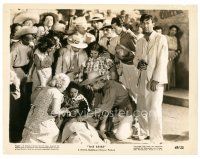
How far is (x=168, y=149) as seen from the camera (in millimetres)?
1648

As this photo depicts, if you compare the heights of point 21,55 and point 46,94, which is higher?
point 21,55

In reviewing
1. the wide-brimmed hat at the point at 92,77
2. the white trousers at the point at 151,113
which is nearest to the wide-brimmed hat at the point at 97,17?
the wide-brimmed hat at the point at 92,77

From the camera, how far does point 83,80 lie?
5.35 feet

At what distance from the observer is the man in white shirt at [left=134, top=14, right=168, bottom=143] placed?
1.64 meters

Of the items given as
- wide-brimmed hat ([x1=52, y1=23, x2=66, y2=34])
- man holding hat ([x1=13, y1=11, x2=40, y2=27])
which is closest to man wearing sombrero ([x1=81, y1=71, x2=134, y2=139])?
wide-brimmed hat ([x1=52, y1=23, x2=66, y2=34])

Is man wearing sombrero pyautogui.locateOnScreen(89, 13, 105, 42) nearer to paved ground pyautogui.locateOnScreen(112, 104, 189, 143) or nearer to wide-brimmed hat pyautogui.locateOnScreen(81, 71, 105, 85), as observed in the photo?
wide-brimmed hat pyautogui.locateOnScreen(81, 71, 105, 85)

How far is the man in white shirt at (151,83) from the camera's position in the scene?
64.4 inches

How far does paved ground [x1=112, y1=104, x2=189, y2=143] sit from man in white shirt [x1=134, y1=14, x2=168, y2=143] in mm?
27

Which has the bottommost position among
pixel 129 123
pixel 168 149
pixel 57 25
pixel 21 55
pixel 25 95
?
pixel 168 149

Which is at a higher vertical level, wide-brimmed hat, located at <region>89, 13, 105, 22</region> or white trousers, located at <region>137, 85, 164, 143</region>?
wide-brimmed hat, located at <region>89, 13, 105, 22</region>

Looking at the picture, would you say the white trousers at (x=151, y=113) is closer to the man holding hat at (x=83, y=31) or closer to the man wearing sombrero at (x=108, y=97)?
the man wearing sombrero at (x=108, y=97)

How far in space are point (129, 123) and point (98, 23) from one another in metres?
0.46
